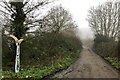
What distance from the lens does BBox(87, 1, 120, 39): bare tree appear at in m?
38.4

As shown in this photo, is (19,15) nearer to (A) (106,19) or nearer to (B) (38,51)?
(B) (38,51)

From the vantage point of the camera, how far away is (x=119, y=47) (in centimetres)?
2298

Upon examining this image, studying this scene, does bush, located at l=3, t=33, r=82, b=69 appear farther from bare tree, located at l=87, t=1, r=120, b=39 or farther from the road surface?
bare tree, located at l=87, t=1, r=120, b=39

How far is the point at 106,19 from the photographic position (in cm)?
4041

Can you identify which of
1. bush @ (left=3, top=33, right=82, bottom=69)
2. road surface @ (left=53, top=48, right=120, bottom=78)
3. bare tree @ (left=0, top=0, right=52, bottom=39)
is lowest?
road surface @ (left=53, top=48, right=120, bottom=78)

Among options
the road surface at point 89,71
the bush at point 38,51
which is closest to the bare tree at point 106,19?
the bush at point 38,51

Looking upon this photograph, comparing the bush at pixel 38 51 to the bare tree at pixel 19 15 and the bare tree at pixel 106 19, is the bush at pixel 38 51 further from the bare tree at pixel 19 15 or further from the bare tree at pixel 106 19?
the bare tree at pixel 106 19

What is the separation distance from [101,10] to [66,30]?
478 inches

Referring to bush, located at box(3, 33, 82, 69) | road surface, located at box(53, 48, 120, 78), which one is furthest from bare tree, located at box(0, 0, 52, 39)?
road surface, located at box(53, 48, 120, 78)

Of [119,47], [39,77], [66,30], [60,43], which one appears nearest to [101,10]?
[66,30]

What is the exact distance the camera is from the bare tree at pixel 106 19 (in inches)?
1513

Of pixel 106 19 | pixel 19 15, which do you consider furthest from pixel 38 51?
pixel 106 19

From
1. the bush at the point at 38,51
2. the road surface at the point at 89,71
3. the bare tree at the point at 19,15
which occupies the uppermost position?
the bare tree at the point at 19,15

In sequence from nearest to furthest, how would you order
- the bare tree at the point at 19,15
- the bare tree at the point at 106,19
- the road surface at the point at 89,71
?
the road surface at the point at 89,71
the bare tree at the point at 19,15
the bare tree at the point at 106,19
